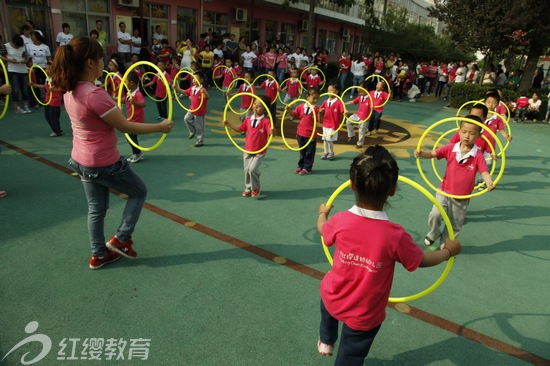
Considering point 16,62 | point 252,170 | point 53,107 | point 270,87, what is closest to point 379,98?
point 270,87

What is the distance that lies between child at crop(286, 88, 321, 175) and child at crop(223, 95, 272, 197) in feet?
4.39

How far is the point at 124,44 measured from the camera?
16.1 metres

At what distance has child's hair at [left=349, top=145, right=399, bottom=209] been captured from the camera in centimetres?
216

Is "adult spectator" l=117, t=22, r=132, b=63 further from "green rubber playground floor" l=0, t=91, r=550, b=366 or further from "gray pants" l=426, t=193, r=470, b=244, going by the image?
"gray pants" l=426, t=193, r=470, b=244

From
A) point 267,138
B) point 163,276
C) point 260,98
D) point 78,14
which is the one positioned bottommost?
point 163,276

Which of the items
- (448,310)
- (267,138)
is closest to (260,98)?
(267,138)

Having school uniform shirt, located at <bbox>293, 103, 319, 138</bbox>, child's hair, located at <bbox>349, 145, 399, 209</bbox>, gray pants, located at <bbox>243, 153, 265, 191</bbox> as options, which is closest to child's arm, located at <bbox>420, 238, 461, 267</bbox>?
child's hair, located at <bbox>349, 145, 399, 209</bbox>

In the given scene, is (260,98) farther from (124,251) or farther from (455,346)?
(455,346)

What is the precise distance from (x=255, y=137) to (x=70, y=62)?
328 cm

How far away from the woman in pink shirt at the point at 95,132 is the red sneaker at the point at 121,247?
0.01 metres

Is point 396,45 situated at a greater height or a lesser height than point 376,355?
greater

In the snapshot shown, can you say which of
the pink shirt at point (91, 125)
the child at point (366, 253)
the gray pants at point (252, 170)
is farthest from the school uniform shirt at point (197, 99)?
the child at point (366, 253)

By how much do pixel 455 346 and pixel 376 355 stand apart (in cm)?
74

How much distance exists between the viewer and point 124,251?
13.9 feet
